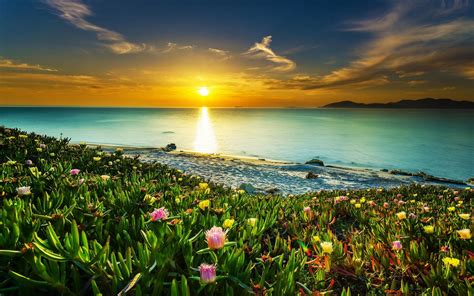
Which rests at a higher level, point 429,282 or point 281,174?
point 429,282

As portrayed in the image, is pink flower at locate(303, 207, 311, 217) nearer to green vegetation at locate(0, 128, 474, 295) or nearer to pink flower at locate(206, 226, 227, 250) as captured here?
green vegetation at locate(0, 128, 474, 295)

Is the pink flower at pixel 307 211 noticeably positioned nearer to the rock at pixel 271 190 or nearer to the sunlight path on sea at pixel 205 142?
the rock at pixel 271 190

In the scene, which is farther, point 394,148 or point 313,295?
point 394,148

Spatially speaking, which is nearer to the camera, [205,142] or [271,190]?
[271,190]

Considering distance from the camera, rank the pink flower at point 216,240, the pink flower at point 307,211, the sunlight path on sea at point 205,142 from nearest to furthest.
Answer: the pink flower at point 216,240, the pink flower at point 307,211, the sunlight path on sea at point 205,142

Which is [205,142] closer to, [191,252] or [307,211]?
[307,211]

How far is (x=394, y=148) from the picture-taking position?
44.2m

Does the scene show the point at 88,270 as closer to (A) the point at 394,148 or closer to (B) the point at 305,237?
(B) the point at 305,237

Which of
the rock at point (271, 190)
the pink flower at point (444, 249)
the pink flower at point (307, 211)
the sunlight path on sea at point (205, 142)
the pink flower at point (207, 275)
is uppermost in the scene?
the pink flower at point (207, 275)

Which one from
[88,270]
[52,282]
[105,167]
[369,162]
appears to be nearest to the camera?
[52,282]

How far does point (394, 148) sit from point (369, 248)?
48097 millimetres

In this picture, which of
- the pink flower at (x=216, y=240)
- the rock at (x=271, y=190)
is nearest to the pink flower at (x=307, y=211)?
the pink flower at (x=216, y=240)

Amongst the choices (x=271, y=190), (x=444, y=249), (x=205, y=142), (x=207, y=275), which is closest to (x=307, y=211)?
(x=444, y=249)

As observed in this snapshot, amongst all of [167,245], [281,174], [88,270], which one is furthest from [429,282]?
[281,174]
